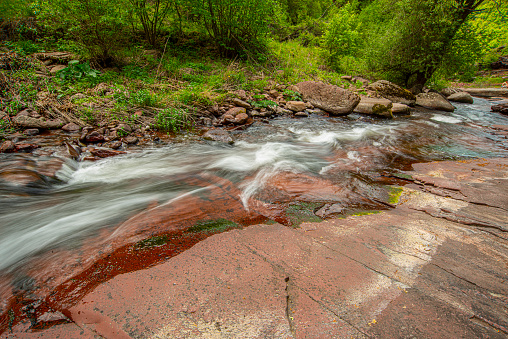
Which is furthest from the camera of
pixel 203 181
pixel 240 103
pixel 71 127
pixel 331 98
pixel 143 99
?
pixel 331 98

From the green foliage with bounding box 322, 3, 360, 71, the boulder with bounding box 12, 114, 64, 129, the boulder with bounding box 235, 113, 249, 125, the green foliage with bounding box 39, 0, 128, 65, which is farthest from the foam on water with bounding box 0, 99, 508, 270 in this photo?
the green foliage with bounding box 322, 3, 360, 71

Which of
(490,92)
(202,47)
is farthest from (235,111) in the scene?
(490,92)

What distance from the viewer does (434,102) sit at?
1099cm

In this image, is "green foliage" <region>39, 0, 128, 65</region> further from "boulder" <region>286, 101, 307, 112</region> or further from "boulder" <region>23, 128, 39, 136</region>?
"boulder" <region>286, 101, 307, 112</region>

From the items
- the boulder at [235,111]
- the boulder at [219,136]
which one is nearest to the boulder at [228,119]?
the boulder at [235,111]

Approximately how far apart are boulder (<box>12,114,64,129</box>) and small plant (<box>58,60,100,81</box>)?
2.23 meters

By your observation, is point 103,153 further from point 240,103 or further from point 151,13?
point 151,13

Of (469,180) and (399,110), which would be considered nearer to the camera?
(469,180)

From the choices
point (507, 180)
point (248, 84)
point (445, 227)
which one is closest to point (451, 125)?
point (507, 180)

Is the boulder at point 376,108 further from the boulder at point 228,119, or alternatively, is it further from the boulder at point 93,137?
the boulder at point 93,137

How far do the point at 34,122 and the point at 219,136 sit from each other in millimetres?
3995

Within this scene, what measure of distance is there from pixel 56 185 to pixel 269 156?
3740 mm

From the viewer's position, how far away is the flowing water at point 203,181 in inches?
101

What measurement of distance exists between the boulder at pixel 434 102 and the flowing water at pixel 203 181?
171 inches
